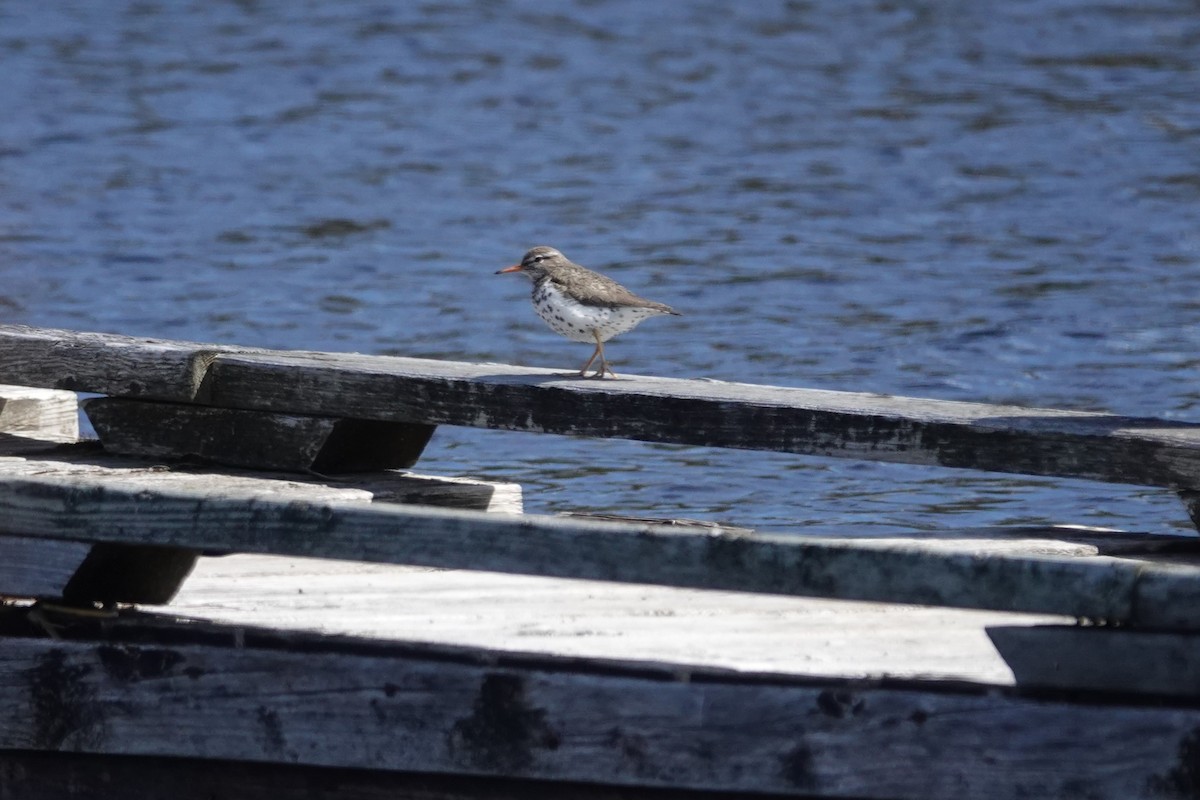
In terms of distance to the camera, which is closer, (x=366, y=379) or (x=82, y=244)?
(x=366, y=379)

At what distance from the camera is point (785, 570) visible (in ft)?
13.9

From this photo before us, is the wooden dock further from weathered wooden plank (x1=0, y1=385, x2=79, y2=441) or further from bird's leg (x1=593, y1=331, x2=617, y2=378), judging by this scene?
bird's leg (x1=593, y1=331, x2=617, y2=378)

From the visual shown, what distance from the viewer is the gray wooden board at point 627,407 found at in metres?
5.32

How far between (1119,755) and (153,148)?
18.8 metres

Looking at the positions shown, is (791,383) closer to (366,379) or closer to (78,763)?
(366,379)

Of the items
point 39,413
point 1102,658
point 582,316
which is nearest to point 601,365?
point 582,316

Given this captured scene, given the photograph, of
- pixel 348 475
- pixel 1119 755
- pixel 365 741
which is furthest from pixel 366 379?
pixel 1119 755

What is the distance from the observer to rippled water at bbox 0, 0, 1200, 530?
12.5 metres

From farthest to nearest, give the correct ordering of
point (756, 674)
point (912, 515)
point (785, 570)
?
1. point (912, 515)
2. point (756, 674)
3. point (785, 570)

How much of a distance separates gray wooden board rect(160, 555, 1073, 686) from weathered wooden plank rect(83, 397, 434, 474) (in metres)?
0.39

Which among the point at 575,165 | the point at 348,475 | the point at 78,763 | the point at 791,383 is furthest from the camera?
the point at 575,165

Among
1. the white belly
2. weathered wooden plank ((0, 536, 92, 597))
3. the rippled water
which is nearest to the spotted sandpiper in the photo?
the white belly

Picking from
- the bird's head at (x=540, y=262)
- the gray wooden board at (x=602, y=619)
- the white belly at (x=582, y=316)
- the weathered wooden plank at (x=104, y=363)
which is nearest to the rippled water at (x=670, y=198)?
the bird's head at (x=540, y=262)

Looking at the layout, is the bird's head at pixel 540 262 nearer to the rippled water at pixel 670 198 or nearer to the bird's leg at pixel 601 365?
the bird's leg at pixel 601 365
